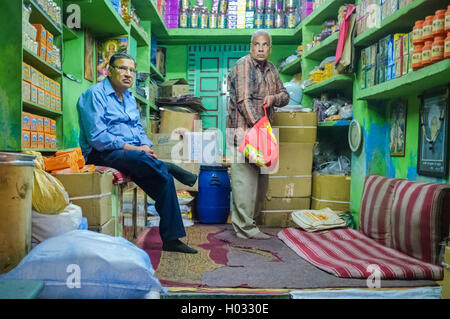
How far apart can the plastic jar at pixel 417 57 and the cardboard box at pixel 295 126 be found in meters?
1.56

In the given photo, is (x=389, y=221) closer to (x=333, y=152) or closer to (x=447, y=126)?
(x=447, y=126)

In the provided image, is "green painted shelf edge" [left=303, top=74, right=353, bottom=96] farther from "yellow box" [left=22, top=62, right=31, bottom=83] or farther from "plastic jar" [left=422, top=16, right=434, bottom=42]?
"yellow box" [left=22, top=62, right=31, bottom=83]

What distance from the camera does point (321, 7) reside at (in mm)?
4082

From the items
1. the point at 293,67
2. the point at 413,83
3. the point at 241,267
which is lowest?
the point at 241,267

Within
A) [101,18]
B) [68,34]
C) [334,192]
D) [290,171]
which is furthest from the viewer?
[290,171]

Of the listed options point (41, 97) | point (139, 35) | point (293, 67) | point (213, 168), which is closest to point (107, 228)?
point (41, 97)

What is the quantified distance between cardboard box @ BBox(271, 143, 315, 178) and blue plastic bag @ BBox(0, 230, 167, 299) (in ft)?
7.99

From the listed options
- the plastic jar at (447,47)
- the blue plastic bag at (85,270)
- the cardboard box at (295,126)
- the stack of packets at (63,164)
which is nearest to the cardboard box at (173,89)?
the cardboard box at (295,126)

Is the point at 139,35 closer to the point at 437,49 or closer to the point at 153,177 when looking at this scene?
the point at 153,177

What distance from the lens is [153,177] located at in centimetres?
226

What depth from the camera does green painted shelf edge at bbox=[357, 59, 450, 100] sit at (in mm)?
1886

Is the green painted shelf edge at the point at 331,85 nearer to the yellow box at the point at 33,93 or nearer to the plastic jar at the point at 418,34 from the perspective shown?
the plastic jar at the point at 418,34

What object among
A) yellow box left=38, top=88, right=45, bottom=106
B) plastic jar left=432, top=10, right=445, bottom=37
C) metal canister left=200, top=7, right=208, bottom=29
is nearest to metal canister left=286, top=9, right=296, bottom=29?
metal canister left=200, top=7, right=208, bottom=29

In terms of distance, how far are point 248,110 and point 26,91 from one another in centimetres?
149
